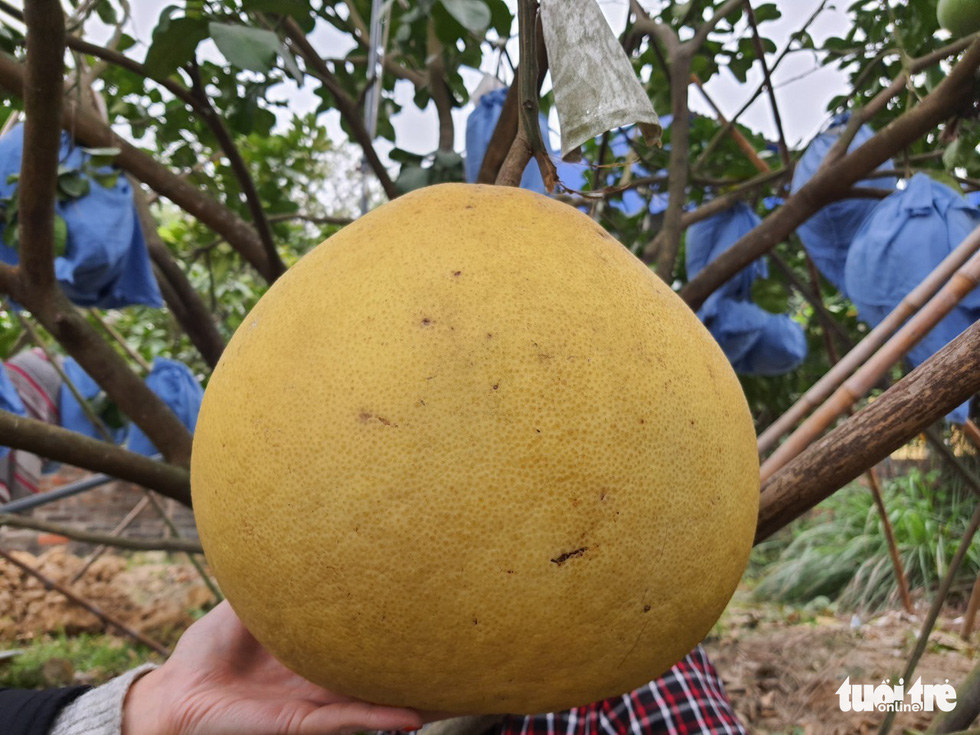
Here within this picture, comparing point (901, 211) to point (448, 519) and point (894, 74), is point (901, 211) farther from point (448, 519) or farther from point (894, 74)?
point (448, 519)

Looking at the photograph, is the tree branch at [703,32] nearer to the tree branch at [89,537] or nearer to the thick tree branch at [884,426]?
the thick tree branch at [884,426]

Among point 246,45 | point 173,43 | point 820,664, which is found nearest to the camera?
point 246,45

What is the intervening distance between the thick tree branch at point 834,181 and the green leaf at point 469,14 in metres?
0.78

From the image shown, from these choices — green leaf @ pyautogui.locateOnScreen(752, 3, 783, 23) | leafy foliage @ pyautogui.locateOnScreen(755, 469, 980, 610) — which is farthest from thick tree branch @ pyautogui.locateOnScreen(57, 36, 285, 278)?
leafy foliage @ pyautogui.locateOnScreen(755, 469, 980, 610)

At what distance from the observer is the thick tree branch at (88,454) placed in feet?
2.95

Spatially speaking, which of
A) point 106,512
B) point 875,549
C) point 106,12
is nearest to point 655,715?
point 106,12

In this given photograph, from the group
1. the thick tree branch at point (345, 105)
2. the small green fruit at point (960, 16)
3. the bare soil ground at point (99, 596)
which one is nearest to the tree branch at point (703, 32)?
the small green fruit at point (960, 16)

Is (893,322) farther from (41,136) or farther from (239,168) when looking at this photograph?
(239,168)

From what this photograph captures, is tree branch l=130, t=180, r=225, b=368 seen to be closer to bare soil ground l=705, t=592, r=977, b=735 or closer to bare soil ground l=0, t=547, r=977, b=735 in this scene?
bare soil ground l=0, t=547, r=977, b=735

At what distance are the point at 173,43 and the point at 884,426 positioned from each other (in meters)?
1.20

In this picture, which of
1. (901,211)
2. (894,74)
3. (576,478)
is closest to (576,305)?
(576,478)

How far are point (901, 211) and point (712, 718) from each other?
1.27 meters

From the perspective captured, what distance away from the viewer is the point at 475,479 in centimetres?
54

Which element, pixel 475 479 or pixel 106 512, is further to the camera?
pixel 106 512
